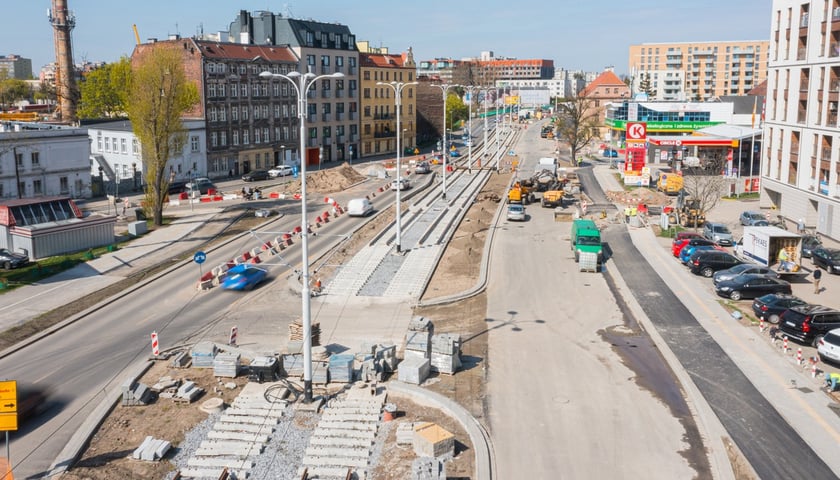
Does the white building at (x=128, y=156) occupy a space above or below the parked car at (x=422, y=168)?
above

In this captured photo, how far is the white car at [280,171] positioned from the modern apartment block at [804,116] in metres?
47.7

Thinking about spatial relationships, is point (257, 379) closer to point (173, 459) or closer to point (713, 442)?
point (173, 459)

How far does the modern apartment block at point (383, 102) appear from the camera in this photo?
105m

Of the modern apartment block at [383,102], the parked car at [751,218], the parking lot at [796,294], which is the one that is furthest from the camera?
the modern apartment block at [383,102]

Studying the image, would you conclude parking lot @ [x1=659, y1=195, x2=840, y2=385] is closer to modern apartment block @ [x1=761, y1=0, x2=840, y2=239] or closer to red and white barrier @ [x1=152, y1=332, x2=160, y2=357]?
modern apartment block @ [x1=761, y1=0, x2=840, y2=239]

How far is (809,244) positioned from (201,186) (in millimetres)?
53496

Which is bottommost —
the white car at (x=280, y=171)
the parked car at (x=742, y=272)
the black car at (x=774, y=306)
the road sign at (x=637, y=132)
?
the black car at (x=774, y=306)

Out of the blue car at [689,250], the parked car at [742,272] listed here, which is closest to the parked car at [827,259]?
the parked car at [742,272]

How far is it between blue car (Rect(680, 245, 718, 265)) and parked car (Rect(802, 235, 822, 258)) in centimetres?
538

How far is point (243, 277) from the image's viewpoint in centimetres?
3697

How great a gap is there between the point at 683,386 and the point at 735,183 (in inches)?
1973

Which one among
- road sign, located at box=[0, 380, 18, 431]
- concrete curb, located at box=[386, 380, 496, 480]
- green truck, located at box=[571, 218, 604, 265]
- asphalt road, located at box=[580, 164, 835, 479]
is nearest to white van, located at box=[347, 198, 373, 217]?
green truck, located at box=[571, 218, 604, 265]

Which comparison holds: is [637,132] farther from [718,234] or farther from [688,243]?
[688,243]

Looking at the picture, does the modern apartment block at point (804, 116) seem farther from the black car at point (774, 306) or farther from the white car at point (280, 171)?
the white car at point (280, 171)
